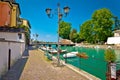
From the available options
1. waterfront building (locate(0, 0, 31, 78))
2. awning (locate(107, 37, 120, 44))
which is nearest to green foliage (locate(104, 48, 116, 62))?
waterfront building (locate(0, 0, 31, 78))

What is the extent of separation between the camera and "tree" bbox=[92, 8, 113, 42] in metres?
78.9

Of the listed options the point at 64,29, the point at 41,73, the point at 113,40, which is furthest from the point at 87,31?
the point at 41,73

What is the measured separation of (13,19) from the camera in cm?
4134

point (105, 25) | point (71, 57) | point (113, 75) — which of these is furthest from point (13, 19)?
point (105, 25)

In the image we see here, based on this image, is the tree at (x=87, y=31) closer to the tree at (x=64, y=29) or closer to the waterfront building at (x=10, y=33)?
the tree at (x=64, y=29)

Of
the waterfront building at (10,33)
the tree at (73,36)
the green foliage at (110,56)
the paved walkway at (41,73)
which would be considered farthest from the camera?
the tree at (73,36)

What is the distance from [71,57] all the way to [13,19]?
13.0m

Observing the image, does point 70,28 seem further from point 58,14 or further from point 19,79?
point 19,79

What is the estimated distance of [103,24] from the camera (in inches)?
3108

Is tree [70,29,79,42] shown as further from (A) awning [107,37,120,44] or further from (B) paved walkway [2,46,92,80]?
(B) paved walkway [2,46,92,80]

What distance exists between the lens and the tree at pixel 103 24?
7888cm

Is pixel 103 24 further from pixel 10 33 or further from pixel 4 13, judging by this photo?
pixel 10 33

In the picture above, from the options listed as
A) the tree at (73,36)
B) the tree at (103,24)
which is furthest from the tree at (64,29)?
the tree at (103,24)

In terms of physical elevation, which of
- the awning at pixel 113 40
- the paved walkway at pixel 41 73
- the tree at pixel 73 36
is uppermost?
the tree at pixel 73 36
